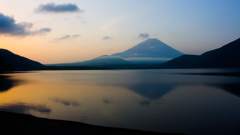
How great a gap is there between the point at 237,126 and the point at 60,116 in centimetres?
1334

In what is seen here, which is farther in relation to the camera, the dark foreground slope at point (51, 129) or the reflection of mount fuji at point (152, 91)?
the reflection of mount fuji at point (152, 91)

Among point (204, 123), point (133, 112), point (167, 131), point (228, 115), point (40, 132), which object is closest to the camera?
point (40, 132)

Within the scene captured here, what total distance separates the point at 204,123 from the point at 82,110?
11355mm

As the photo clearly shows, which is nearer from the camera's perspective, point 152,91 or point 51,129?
point 51,129

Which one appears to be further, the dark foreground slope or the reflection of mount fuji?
the reflection of mount fuji

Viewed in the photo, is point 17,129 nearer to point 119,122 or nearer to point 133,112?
point 119,122

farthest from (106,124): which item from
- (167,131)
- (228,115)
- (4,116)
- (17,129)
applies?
(228,115)

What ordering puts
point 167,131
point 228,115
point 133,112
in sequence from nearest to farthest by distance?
point 167,131 → point 228,115 → point 133,112

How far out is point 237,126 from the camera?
65.6 feet

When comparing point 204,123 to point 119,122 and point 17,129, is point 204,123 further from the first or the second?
point 17,129

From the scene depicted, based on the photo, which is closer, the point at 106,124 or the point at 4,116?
the point at 106,124

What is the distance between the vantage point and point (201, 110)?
91.4 ft

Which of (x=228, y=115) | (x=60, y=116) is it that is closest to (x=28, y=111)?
(x=60, y=116)

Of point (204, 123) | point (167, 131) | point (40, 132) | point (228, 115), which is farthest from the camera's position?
point (228, 115)
